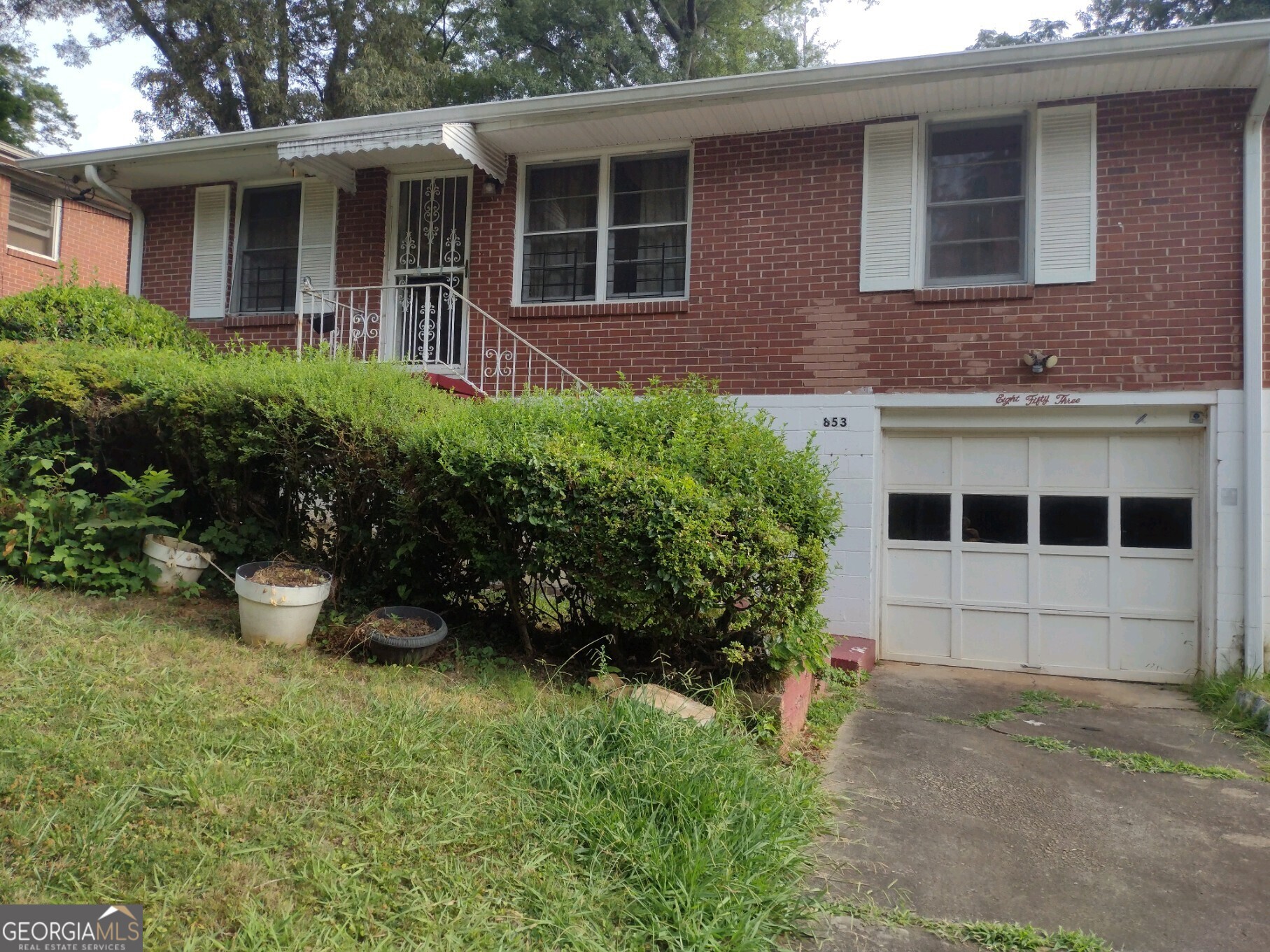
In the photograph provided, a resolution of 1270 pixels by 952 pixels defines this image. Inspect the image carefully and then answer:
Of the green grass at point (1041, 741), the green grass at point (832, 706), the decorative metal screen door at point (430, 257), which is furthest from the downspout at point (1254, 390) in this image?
the decorative metal screen door at point (430, 257)

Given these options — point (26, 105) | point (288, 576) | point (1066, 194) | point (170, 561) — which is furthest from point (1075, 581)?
point (26, 105)

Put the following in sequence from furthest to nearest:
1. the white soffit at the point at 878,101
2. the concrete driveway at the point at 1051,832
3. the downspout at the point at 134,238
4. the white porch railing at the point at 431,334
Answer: the downspout at the point at 134,238, the white porch railing at the point at 431,334, the white soffit at the point at 878,101, the concrete driveway at the point at 1051,832

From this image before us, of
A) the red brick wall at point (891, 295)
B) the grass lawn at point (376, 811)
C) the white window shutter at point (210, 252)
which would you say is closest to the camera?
the grass lawn at point (376, 811)

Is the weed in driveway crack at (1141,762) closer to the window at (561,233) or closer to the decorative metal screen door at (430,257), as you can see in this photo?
the window at (561,233)

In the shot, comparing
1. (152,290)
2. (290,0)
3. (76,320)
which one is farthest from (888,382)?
(290,0)

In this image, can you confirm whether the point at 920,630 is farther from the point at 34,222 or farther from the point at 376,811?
the point at 34,222

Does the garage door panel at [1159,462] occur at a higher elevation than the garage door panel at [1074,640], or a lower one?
higher

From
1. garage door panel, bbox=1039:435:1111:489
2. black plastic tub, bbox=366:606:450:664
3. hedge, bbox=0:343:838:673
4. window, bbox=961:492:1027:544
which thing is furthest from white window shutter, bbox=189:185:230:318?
garage door panel, bbox=1039:435:1111:489

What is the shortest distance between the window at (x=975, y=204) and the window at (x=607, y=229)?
89.3 inches

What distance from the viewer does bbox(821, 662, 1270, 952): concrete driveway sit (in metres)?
3.22

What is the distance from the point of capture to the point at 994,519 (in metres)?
7.51

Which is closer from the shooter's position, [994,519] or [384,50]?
[994,519]

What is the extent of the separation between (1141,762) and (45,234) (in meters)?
18.5

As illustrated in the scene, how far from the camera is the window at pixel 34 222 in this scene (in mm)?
15227
